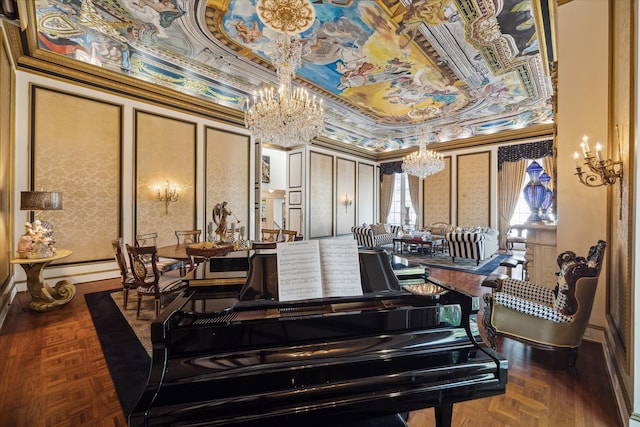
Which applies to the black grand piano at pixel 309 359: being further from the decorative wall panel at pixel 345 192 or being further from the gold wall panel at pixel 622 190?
the decorative wall panel at pixel 345 192

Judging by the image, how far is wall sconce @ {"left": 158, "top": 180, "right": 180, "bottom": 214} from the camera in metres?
5.69

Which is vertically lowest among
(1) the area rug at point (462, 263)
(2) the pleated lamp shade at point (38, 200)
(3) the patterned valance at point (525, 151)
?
(1) the area rug at point (462, 263)

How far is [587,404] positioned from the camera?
1826 millimetres

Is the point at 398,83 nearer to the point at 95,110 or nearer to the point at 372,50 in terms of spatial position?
the point at 372,50

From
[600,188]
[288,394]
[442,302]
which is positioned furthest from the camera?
[600,188]

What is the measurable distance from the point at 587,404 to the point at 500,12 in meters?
4.63

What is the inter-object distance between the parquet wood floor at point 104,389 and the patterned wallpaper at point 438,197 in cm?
788

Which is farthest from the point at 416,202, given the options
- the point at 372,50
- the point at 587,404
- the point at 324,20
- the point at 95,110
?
the point at 95,110

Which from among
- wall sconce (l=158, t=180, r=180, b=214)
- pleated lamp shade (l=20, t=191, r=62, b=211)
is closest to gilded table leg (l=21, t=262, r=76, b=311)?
pleated lamp shade (l=20, t=191, r=62, b=211)

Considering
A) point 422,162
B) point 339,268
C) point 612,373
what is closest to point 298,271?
point 339,268

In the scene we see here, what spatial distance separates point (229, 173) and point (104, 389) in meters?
5.47

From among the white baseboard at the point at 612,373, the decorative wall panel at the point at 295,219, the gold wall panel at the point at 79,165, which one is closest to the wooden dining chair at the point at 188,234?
the gold wall panel at the point at 79,165

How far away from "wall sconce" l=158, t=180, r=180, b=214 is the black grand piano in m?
4.97

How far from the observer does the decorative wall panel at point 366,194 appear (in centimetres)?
1137
